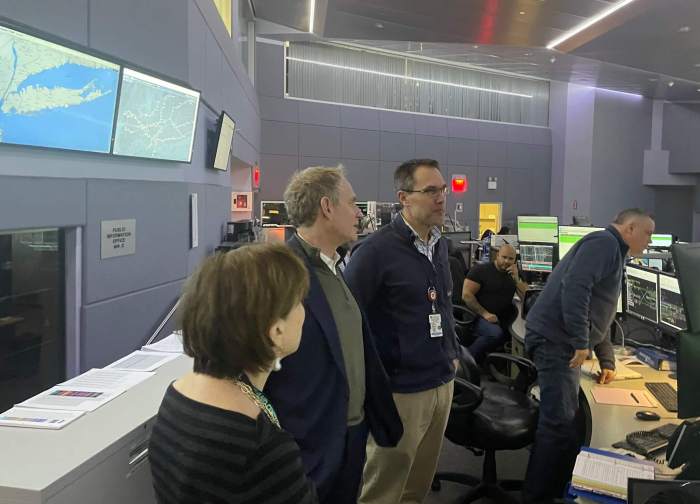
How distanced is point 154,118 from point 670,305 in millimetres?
3016

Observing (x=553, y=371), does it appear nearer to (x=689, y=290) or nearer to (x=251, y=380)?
(x=689, y=290)

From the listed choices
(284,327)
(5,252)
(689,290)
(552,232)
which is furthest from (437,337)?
(552,232)

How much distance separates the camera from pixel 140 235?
283cm

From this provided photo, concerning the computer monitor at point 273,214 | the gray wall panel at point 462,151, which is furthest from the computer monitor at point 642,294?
the gray wall panel at point 462,151

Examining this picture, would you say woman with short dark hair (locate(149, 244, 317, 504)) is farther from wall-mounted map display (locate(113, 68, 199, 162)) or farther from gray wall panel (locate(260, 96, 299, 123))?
gray wall panel (locate(260, 96, 299, 123))

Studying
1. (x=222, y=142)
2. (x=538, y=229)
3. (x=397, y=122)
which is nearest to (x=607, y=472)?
(x=222, y=142)

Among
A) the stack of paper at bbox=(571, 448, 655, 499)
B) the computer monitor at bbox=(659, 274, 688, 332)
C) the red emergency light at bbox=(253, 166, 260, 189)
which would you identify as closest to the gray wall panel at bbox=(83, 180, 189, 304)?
the stack of paper at bbox=(571, 448, 655, 499)

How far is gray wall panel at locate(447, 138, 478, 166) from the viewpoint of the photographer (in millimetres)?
11383

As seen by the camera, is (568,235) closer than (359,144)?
Yes

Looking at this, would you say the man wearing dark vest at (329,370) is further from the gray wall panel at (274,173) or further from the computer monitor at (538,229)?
the gray wall panel at (274,173)

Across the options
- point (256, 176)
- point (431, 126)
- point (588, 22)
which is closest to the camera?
point (588, 22)

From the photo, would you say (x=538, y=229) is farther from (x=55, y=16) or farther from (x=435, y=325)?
(x=55, y=16)

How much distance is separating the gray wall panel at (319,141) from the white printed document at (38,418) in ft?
30.0

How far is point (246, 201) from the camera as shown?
6.89m
